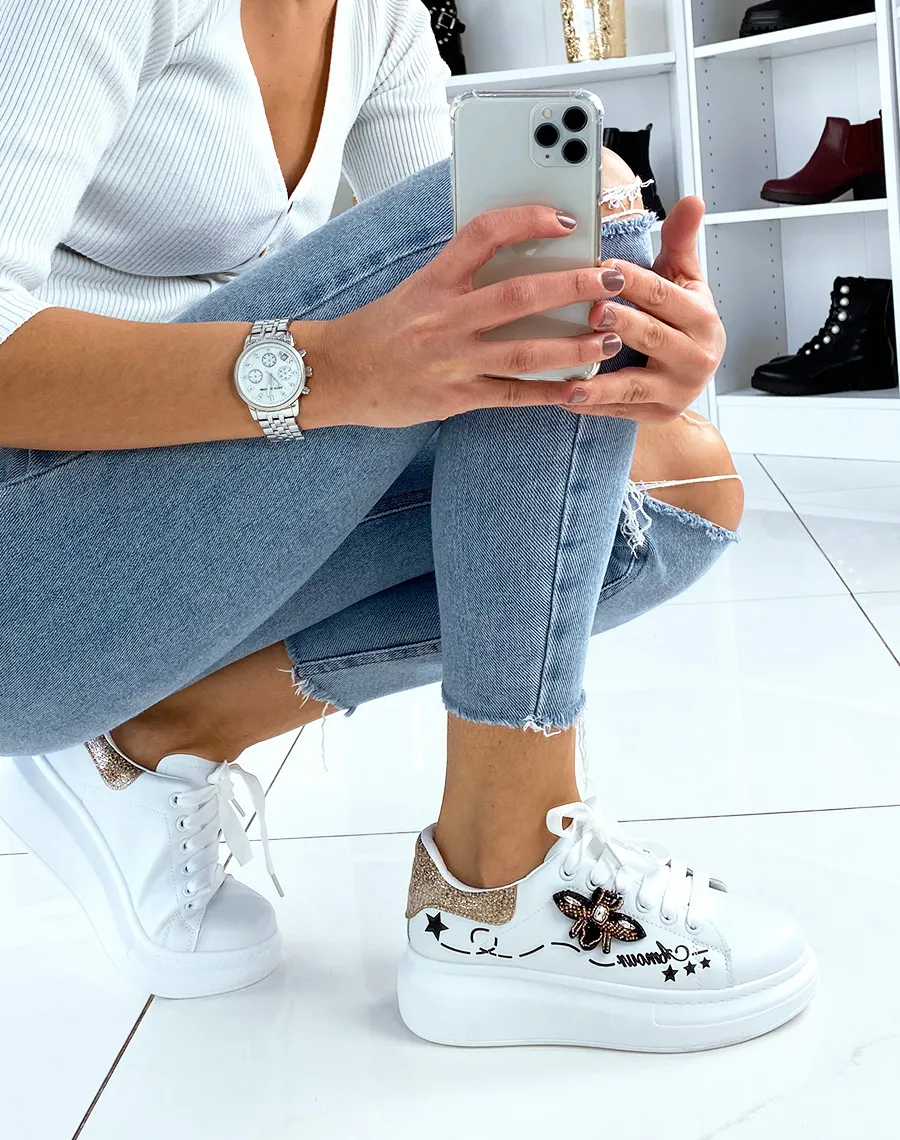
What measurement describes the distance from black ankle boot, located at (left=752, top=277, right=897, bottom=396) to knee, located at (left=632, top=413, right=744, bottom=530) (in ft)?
5.27

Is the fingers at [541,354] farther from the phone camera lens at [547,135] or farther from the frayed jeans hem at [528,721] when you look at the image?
the frayed jeans hem at [528,721]

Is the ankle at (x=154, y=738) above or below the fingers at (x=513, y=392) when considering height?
below

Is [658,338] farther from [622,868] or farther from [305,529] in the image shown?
[622,868]

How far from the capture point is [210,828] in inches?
32.7

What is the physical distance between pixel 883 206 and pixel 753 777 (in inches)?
58.9

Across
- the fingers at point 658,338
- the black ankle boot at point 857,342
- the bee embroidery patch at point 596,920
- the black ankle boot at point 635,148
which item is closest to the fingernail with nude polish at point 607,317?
the fingers at point 658,338

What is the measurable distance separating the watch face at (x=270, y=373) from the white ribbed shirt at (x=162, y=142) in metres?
0.11

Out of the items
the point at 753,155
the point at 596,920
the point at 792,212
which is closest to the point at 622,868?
the point at 596,920

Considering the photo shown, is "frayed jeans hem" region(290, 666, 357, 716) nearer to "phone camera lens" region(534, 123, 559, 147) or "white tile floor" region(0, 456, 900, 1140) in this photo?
"white tile floor" region(0, 456, 900, 1140)

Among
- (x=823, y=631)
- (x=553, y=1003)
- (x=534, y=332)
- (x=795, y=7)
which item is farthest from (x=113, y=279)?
(x=795, y=7)

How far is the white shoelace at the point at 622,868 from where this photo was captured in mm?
713

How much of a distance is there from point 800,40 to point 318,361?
222 centimetres

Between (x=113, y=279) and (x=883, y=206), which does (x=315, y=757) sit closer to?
(x=113, y=279)

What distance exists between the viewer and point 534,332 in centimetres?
58
